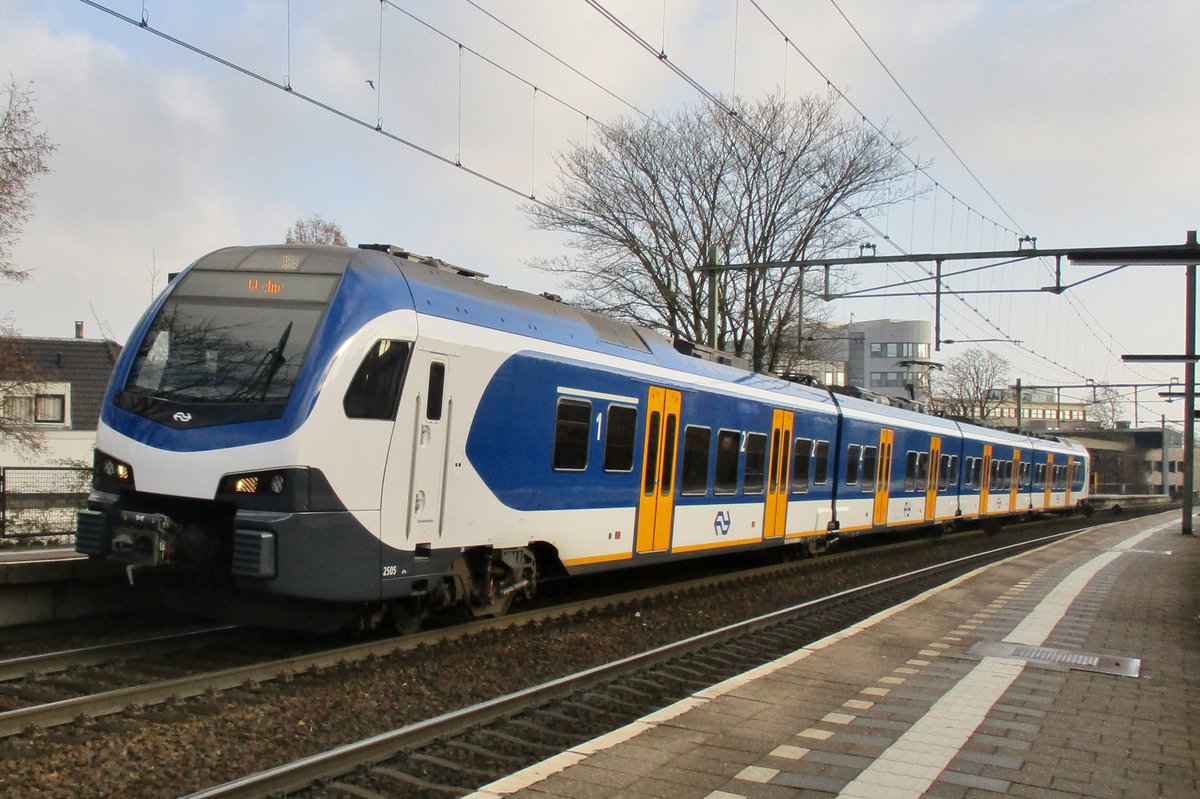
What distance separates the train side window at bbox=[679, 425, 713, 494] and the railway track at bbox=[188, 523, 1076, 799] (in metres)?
2.66

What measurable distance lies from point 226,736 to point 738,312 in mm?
27171

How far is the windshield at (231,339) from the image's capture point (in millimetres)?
8188

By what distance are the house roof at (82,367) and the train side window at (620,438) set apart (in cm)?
3090

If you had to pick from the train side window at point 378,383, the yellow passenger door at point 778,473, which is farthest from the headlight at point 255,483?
the yellow passenger door at point 778,473

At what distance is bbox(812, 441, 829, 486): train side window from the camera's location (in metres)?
18.5

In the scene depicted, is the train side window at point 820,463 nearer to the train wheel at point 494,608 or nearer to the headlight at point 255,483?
the train wheel at point 494,608

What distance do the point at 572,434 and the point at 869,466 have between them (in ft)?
39.1

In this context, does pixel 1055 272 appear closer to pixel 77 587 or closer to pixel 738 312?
pixel 738 312

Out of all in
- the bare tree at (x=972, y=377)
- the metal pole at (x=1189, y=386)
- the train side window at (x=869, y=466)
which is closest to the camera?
the train side window at (x=869, y=466)

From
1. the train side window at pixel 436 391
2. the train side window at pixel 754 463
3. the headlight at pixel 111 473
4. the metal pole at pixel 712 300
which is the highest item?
the metal pole at pixel 712 300

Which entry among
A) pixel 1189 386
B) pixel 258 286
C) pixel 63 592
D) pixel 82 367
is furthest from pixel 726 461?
pixel 82 367

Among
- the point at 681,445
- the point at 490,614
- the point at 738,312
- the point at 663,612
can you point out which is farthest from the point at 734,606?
the point at 738,312

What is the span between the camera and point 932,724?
6906 millimetres

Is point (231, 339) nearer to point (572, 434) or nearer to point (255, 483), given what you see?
point (255, 483)
